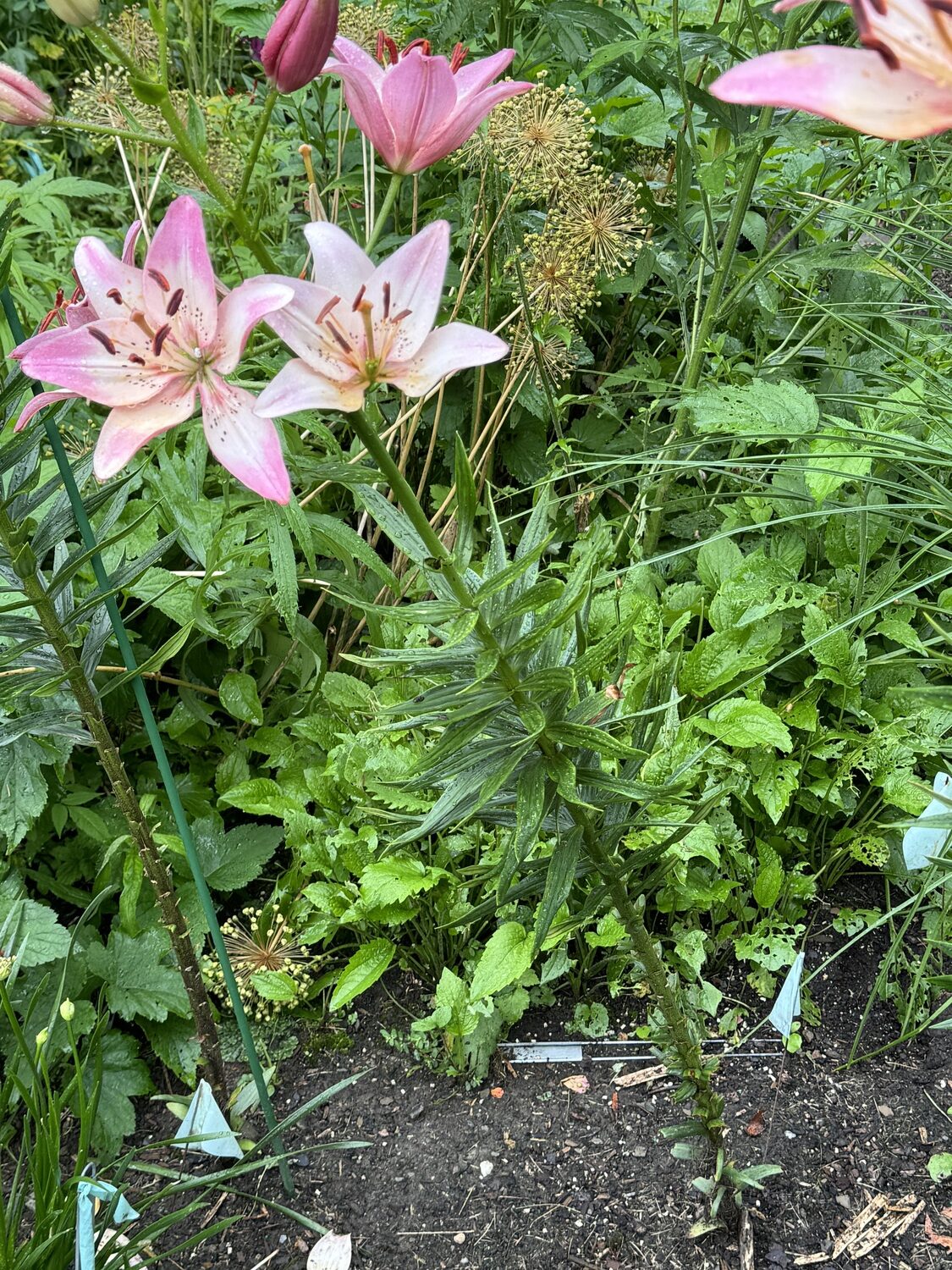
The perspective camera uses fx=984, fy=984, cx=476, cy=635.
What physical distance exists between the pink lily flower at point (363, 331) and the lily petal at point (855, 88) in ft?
0.52

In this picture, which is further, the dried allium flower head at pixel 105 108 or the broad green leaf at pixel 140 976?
the dried allium flower head at pixel 105 108

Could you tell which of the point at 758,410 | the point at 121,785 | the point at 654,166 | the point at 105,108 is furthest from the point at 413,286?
the point at 105,108

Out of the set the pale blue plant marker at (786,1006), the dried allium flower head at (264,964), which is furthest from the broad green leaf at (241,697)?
the pale blue plant marker at (786,1006)

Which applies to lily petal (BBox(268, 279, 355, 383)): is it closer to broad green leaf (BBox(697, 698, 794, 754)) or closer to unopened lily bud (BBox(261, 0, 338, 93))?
unopened lily bud (BBox(261, 0, 338, 93))

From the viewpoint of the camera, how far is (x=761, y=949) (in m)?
1.26

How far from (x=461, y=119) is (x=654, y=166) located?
1341 millimetres

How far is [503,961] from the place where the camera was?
3.66 ft

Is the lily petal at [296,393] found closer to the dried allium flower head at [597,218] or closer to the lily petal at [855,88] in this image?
the lily petal at [855,88]

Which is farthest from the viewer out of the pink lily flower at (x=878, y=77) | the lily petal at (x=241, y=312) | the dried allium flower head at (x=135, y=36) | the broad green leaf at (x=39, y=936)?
the dried allium flower head at (x=135, y=36)

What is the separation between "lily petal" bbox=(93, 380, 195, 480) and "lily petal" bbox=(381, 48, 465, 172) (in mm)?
182

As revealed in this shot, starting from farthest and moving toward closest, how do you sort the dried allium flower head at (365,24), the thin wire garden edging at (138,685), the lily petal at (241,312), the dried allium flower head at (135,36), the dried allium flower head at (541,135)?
the dried allium flower head at (135,36) < the dried allium flower head at (365,24) < the dried allium flower head at (541,135) < the thin wire garden edging at (138,685) < the lily petal at (241,312)

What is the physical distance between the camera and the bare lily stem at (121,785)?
84cm

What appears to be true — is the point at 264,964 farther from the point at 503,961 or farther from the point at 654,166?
the point at 654,166

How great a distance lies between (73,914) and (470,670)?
1.00 meters
